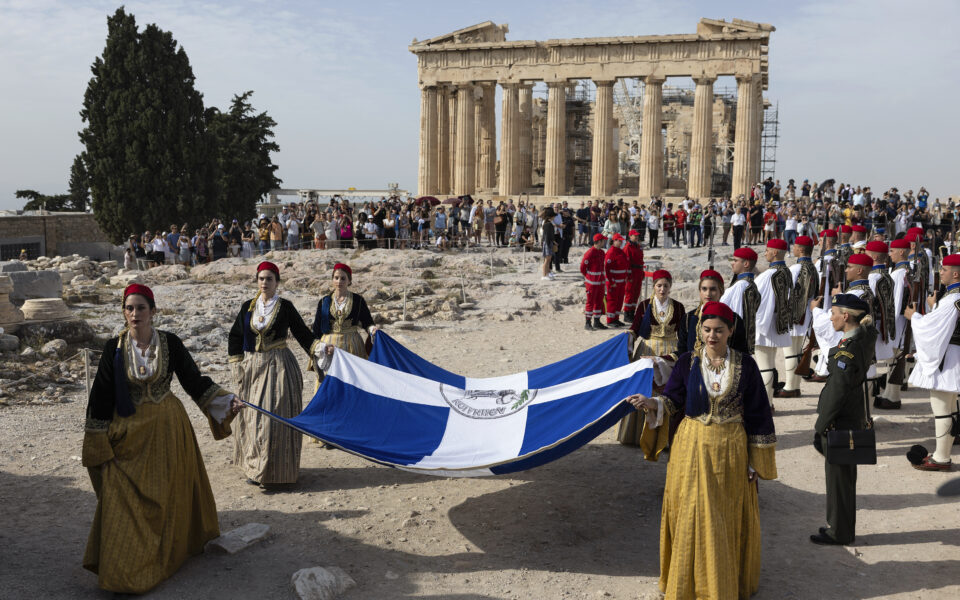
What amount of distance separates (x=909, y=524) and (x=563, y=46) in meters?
41.2

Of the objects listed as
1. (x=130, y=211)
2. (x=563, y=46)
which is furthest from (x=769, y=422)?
(x=563, y=46)

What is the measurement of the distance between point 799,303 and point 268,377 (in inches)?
274

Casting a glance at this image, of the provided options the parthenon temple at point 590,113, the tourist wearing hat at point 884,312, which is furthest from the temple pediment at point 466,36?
the tourist wearing hat at point 884,312

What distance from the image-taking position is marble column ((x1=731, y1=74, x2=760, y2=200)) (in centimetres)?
4112

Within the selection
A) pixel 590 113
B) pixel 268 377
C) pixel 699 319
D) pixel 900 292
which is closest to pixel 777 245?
pixel 900 292

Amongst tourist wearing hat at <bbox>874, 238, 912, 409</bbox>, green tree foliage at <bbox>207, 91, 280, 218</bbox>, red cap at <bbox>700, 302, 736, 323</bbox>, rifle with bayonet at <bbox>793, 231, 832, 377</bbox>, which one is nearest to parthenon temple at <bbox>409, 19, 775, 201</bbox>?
green tree foliage at <bbox>207, 91, 280, 218</bbox>

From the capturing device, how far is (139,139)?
3641cm

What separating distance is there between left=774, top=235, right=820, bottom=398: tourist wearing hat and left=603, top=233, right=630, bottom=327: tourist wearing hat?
4925 millimetres

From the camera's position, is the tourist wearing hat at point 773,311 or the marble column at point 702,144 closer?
the tourist wearing hat at point 773,311

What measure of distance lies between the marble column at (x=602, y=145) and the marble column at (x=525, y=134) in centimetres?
507

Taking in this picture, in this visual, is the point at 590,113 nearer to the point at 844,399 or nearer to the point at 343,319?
the point at 343,319

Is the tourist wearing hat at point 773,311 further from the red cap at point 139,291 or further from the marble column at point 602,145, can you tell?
the marble column at point 602,145

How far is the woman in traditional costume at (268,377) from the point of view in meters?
7.59

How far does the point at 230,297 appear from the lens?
1889cm
